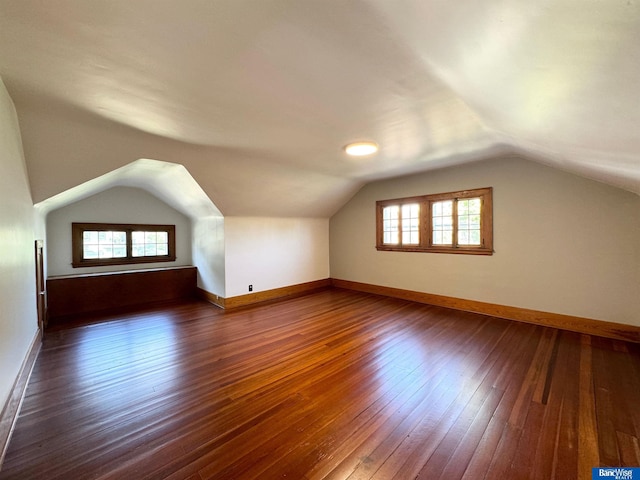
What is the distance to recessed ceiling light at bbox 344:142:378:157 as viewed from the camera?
3065mm

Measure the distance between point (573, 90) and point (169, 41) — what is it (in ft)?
6.72

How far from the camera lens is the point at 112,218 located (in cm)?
507

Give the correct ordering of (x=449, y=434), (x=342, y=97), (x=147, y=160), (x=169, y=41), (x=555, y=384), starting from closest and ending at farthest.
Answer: (x=169, y=41) < (x=449, y=434) < (x=342, y=97) < (x=555, y=384) < (x=147, y=160)

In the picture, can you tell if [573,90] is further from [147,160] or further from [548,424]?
[147,160]

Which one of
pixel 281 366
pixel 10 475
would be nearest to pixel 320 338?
pixel 281 366

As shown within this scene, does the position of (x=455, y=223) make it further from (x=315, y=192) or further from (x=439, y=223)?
(x=315, y=192)

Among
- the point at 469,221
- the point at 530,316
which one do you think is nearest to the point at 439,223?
the point at 469,221

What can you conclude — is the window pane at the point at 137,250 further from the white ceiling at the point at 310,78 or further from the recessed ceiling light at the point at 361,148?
the recessed ceiling light at the point at 361,148

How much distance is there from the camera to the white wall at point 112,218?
4555mm

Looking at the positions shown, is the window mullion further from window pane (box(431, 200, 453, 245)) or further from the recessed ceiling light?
the recessed ceiling light

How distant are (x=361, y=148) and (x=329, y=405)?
273 centimetres

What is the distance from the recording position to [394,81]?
1.79m

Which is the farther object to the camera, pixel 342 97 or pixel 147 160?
pixel 147 160

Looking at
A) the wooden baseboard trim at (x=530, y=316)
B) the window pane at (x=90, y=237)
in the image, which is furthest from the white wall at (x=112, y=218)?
the wooden baseboard trim at (x=530, y=316)
